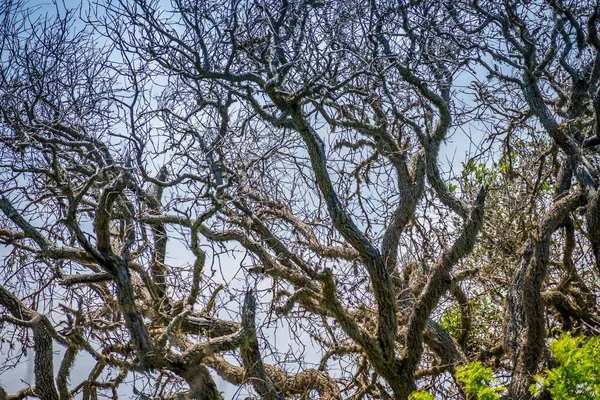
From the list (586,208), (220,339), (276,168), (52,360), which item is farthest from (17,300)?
(586,208)

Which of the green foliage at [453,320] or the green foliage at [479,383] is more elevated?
the green foliage at [453,320]

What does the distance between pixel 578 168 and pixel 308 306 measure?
3.27 m

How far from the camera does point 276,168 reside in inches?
269

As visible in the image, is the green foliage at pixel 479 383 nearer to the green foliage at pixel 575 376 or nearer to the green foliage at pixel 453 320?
the green foliage at pixel 575 376

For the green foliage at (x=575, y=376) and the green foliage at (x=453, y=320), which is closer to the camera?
the green foliage at (x=575, y=376)

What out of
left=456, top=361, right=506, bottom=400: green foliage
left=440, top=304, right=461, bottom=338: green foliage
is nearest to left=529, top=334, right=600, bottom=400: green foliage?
left=456, top=361, right=506, bottom=400: green foliage

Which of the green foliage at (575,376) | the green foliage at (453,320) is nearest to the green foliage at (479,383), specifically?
the green foliage at (575,376)

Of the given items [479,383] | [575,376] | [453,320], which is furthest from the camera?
[453,320]

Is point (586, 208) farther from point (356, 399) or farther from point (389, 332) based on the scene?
point (356, 399)

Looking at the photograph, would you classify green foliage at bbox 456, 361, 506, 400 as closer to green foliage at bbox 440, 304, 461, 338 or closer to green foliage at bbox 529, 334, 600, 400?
green foliage at bbox 529, 334, 600, 400

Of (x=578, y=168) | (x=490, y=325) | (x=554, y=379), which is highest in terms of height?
(x=578, y=168)

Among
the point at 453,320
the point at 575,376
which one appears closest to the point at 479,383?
the point at 575,376

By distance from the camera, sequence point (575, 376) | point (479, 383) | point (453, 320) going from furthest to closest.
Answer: point (453, 320) < point (479, 383) < point (575, 376)

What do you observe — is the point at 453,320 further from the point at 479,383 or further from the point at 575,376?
the point at 575,376
